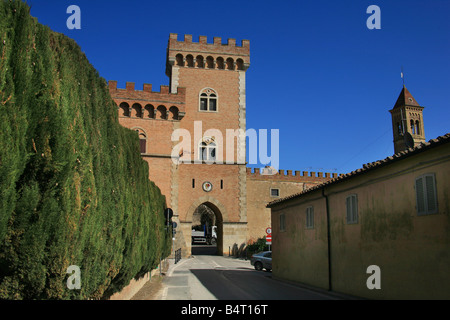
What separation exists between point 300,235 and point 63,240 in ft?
45.4

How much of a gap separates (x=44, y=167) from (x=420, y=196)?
8.61 metres

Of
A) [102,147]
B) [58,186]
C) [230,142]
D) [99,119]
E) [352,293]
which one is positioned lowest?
[352,293]

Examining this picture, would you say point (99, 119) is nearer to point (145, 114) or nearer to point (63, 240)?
point (63, 240)

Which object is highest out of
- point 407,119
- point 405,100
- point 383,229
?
point 405,100

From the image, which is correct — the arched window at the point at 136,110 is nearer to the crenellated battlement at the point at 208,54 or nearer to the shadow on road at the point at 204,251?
the crenellated battlement at the point at 208,54

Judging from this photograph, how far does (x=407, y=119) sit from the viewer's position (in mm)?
59688

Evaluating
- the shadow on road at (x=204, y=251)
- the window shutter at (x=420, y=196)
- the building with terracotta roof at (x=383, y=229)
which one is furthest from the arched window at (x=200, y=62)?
the window shutter at (x=420, y=196)

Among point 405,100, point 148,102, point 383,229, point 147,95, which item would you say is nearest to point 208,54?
point 147,95

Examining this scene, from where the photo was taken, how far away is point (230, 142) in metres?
38.7

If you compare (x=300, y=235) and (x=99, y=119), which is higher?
(x=99, y=119)

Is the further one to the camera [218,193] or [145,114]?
[218,193]

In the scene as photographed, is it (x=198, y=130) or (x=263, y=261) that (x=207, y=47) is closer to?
(x=198, y=130)
